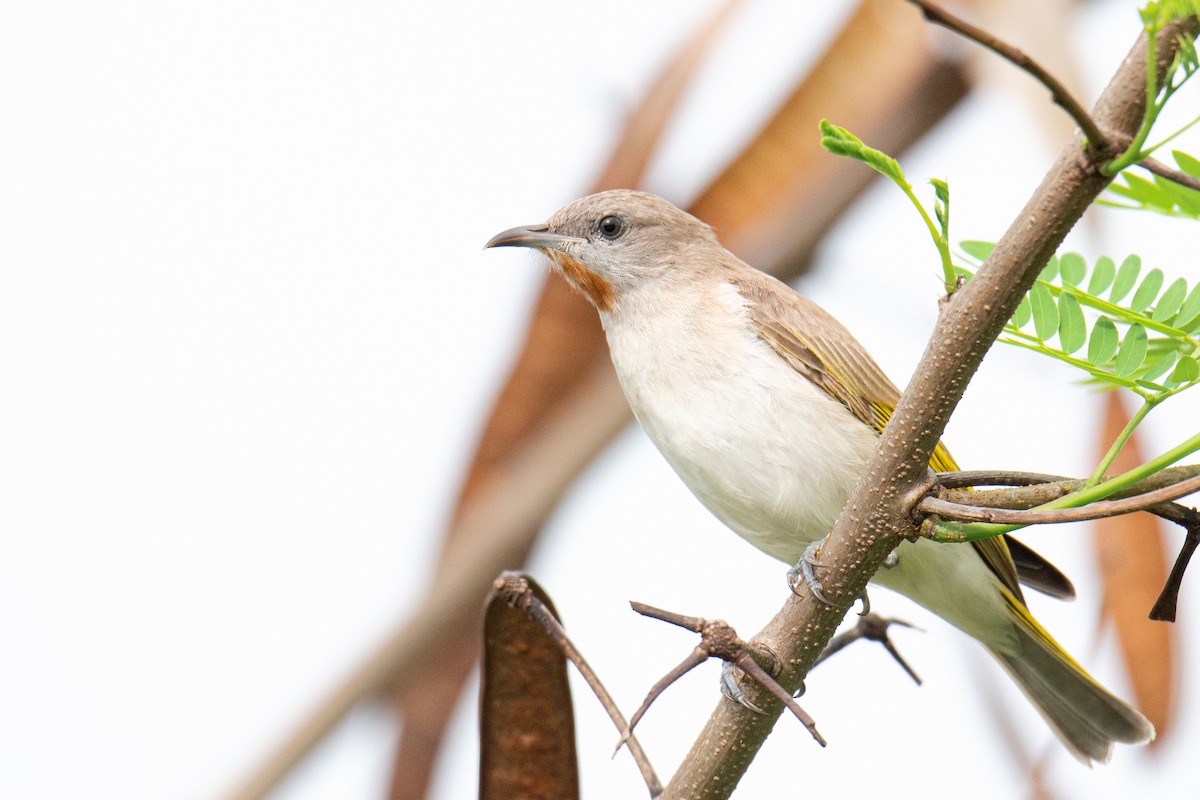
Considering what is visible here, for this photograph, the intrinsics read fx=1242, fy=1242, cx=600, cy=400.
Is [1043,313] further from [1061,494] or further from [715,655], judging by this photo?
[715,655]

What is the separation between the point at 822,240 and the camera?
4043mm

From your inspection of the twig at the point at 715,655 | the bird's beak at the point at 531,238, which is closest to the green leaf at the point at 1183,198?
the twig at the point at 715,655

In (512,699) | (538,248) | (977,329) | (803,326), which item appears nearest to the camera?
(977,329)

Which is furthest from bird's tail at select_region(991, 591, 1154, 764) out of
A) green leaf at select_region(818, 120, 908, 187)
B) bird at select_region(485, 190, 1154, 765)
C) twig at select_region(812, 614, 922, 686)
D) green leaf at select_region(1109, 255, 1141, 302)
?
green leaf at select_region(818, 120, 908, 187)

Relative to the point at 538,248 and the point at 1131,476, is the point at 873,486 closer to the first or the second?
the point at 1131,476

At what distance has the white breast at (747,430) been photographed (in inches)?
115

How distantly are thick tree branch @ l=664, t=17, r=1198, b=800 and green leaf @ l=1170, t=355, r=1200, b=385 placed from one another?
29cm

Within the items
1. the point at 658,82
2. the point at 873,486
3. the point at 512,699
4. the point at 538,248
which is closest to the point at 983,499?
the point at 873,486

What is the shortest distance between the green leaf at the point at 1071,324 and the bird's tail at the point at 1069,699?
162 centimetres

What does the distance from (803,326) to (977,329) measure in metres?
1.81

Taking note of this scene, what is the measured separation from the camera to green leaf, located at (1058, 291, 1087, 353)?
178cm

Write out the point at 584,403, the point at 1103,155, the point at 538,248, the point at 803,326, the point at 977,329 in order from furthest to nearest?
the point at 584,403 < the point at 538,248 < the point at 803,326 < the point at 977,329 < the point at 1103,155

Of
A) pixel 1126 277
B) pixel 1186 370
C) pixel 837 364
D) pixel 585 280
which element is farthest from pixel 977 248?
pixel 585 280

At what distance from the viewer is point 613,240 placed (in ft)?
12.6
